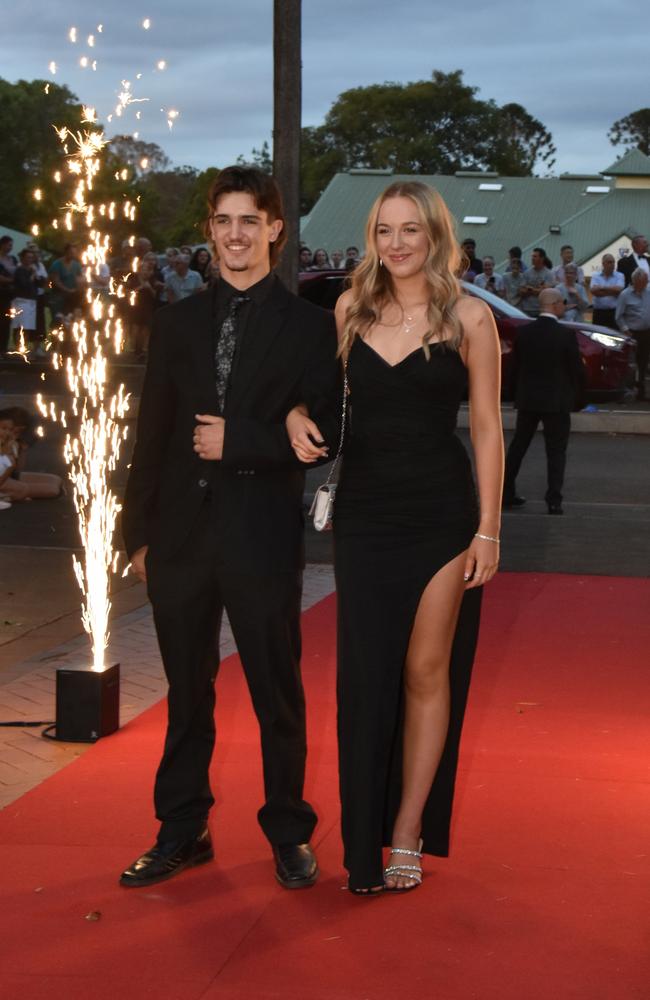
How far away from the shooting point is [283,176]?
11781 millimetres

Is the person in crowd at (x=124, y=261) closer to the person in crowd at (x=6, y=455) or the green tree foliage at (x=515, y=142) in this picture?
the person in crowd at (x=6, y=455)

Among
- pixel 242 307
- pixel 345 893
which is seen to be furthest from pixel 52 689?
pixel 242 307

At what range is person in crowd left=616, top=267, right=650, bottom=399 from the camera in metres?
22.5

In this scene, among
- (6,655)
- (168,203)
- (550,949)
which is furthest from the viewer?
(168,203)

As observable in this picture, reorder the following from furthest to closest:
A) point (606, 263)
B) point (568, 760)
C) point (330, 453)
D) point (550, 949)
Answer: point (606, 263) → point (568, 760) → point (330, 453) → point (550, 949)

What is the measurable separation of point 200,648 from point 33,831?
97cm

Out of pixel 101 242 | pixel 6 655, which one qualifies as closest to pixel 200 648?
pixel 101 242

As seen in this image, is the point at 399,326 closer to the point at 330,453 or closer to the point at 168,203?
the point at 330,453

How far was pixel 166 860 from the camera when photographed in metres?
4.59

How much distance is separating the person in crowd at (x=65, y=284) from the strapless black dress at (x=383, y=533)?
59.1ft

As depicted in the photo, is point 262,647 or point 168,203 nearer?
point 262,647

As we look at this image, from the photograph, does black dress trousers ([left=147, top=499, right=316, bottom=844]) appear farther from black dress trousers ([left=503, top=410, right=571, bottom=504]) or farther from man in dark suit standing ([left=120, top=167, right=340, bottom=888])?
black dress trousers ([left=503, top=410, right=571, bottom=504])

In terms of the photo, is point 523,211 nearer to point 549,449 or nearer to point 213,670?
point 549,449

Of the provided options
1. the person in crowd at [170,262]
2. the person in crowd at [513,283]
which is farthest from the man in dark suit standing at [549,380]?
the person in crowd at [170,262]
